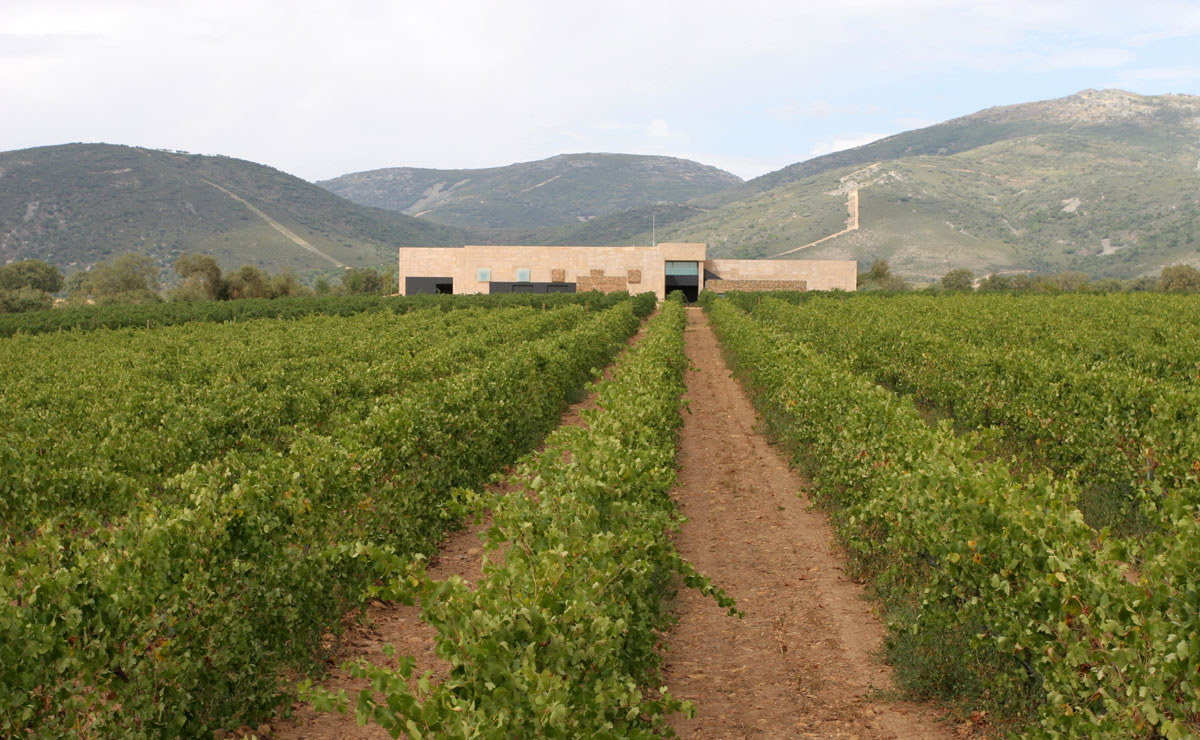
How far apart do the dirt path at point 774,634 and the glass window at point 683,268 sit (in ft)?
202

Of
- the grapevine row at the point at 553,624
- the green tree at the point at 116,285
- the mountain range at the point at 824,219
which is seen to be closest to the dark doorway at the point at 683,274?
the green tree at the point at 116,285

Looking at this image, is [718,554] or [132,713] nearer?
[132,713]

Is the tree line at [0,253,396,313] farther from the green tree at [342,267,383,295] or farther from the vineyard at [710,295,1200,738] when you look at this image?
the vineyard at [710,295,1200,738]

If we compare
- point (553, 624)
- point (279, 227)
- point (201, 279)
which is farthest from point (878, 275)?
point (279, 227)

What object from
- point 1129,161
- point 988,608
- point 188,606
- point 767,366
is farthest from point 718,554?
point 1129,161

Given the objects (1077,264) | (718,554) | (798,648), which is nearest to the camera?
(798,648)

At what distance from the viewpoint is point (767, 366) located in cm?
1780

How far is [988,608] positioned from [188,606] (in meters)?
5.01

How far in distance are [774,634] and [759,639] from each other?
17 cm

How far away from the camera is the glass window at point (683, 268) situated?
7412 cm

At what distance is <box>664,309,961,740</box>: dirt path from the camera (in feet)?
20.1

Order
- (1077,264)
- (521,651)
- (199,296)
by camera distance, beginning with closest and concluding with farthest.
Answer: (521,651), (199,296), (1077,264)

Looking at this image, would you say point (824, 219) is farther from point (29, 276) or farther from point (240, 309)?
point (240, 309)

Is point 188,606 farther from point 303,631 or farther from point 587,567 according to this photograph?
point 587,567
